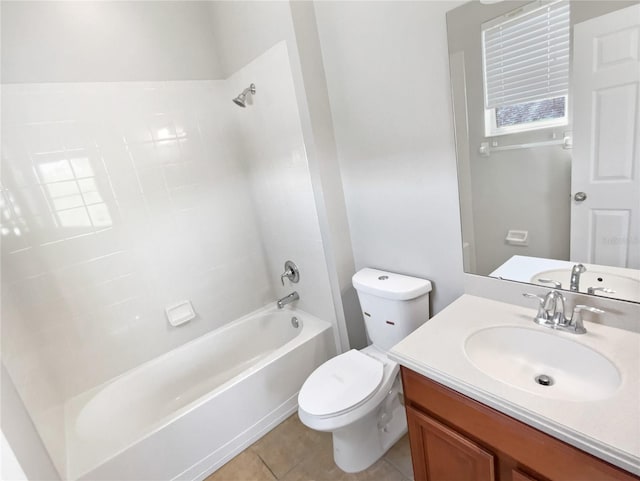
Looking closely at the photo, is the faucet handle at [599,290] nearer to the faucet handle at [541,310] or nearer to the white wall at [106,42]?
the faucet handle at [541,310]

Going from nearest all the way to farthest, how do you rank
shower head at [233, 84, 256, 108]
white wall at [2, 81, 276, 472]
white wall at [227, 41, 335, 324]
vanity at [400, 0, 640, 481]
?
vanity at [400, 0, 640, 481] → white wall at [2, 81, 276, 472] → white wall at [227, 41, 335, 324] → shower head at [233, 84, 256, 108]

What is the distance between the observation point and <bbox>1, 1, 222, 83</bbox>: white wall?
158 centimetres

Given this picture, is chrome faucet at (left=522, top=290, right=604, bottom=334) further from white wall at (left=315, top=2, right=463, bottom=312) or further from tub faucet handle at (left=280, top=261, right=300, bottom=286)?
tub faucet handle at (left=280, top=261, right=300, bottom=286)

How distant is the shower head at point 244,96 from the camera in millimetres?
1955

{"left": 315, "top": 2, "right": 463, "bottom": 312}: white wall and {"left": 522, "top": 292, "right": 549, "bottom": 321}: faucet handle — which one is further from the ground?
{"left": 315, "top": 2, "right": 463, "bottom": 312}: white wall

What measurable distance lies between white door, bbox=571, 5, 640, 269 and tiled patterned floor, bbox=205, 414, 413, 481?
1.27m

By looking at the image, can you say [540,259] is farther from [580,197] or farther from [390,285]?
[390,285]

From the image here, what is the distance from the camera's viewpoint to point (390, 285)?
160 cm

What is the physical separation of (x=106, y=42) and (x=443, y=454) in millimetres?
2520

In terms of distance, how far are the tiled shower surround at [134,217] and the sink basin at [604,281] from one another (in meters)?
1.17

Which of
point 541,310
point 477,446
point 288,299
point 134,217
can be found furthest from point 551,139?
point 134,217

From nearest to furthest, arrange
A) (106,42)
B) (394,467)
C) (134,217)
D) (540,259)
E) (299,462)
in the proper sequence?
1. (540,259)
2. (394,467)
3. (299,462)
4. (106,42)
5. (134,217)

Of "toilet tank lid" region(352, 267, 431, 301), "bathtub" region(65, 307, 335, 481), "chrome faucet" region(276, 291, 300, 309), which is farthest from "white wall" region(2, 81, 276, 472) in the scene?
"toilet tank lid" region(352, 267, 431, 301)

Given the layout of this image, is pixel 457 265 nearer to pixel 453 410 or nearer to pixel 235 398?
pixel 453 410
